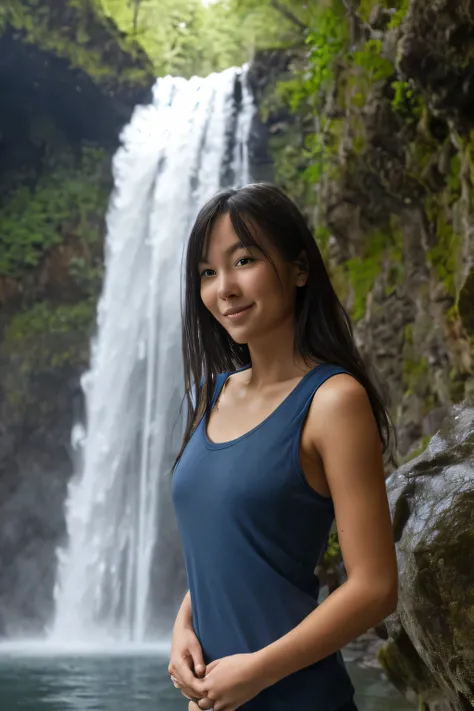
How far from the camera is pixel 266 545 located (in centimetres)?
144

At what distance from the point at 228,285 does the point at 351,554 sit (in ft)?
1.83

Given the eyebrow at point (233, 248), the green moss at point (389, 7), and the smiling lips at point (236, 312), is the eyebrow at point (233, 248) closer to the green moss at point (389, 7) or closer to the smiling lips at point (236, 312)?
the smiling lips at point (236, 312)

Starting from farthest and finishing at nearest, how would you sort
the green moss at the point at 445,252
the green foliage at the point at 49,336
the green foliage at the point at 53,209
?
the green foliage at the point at 53,209 < the green foliage at the point at 49,336 < the green moss at the point at 445,252

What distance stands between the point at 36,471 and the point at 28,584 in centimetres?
179

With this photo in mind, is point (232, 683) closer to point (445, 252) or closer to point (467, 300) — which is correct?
point (467, 300)

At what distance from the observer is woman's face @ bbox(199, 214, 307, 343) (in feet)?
5.16

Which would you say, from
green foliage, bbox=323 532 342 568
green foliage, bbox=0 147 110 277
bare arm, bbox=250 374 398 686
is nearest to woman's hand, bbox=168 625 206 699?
bare arm, bbox=250 374 398 686

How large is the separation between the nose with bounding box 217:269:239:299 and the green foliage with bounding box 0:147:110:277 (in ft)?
44.7

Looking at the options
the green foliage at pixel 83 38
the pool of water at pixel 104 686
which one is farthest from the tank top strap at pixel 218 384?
the green foliage at pixel 83 38

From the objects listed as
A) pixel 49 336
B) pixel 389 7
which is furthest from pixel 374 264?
pixel 49 336

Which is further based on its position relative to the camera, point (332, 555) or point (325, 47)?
point (325, 47)

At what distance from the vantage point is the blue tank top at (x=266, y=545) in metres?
1.42

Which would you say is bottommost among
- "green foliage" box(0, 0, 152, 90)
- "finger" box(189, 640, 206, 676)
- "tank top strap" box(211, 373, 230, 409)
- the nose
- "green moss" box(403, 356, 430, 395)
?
"finger" box(189, 640, 206, 676)

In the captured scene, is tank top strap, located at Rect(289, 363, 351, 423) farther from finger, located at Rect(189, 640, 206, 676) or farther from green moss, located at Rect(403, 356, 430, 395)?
green moss, located at Rect(403, 356, 430, 395)
